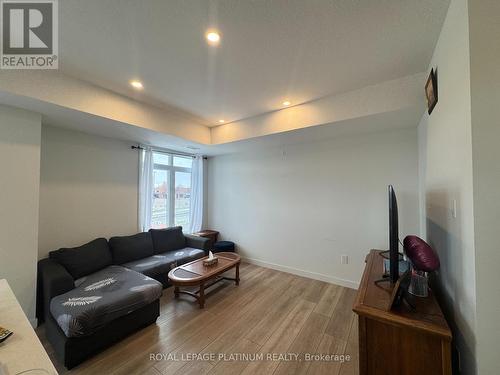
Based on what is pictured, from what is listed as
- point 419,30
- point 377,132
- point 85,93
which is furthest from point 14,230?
point 377,132

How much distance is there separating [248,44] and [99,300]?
2.67 m

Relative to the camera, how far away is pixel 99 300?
6.02 feet

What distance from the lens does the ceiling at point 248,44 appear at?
4.28ft

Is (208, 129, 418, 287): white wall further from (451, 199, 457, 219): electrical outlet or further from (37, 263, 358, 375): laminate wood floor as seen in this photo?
(451, 199, 457, 219): electrical outlet

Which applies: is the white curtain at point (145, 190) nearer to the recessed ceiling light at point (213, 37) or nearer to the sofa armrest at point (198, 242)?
the sofa armrest at point (198, 242)

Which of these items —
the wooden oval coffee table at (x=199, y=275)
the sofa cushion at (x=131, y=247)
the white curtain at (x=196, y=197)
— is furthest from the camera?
the white curtain at (x=196, y=197)

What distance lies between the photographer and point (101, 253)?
2.74 metres

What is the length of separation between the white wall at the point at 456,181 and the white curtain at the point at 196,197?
408 centimetres

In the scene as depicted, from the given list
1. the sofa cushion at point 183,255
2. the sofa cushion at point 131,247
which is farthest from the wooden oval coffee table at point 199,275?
the sofa cushion at point 131,247

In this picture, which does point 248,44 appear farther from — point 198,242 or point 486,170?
point 198,242

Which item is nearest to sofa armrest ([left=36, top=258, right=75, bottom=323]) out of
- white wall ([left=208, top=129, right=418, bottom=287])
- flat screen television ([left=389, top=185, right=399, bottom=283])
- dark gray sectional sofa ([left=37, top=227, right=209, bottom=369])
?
dark gray sectional sofa ([left=37, top=227, right=209, bottom=369])

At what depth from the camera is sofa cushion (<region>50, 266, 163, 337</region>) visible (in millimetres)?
1641

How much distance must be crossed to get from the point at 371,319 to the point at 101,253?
3.24 m

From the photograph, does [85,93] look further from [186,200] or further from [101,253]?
[186,200]
